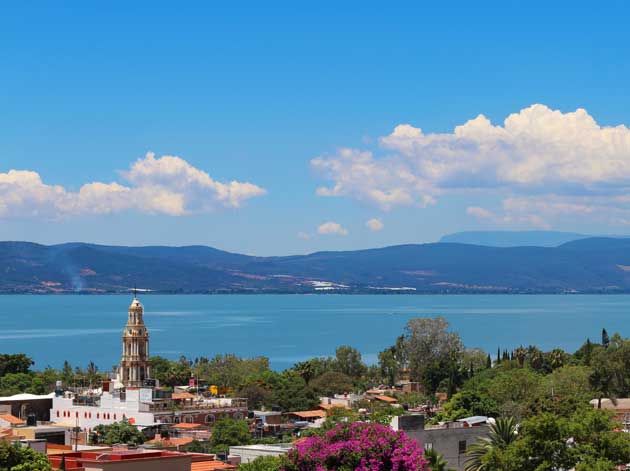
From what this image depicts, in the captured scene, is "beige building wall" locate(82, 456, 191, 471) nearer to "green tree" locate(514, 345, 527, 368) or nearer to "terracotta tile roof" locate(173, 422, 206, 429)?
"terracotta tile roof" locate(173, 422, 206, 429)

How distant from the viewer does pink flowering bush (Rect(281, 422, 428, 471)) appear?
30.4 metres

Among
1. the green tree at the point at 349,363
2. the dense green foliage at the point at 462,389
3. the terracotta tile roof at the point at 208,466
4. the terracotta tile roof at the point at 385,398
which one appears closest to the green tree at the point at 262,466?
the dense green foliage at the point at 462,389

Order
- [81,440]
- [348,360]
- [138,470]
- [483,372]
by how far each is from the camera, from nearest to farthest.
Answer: [138,470] → [81,440] → [483,372] → [348,360]

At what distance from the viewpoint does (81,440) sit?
60344 mm

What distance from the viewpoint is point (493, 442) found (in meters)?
40.2

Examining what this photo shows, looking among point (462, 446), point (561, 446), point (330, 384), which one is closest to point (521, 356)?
point (330, 384)

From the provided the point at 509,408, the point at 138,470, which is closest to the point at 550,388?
the point at 509,408

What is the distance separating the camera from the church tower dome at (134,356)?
8444 centimetres

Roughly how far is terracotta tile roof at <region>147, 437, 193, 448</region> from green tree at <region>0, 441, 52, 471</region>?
25.9m

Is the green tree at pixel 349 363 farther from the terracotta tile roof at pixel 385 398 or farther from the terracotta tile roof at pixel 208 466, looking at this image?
the terracotta tile roof at pixel 208 466

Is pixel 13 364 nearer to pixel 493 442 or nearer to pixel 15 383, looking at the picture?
pixel 15 383

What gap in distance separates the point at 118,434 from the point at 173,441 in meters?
2.83

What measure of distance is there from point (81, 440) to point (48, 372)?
50534mm

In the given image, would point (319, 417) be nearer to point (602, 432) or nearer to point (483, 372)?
point (483, 372)
